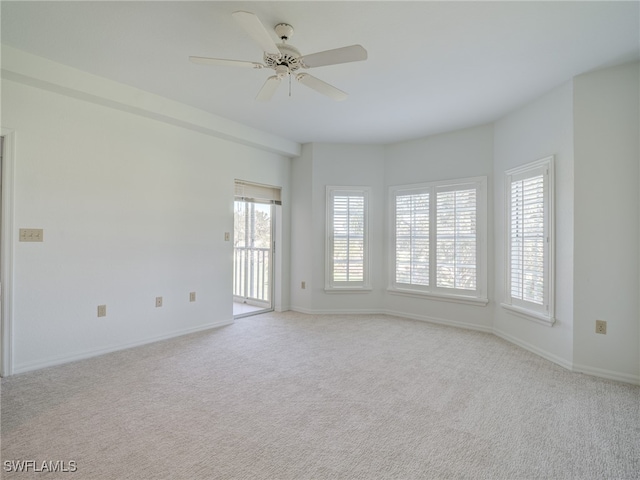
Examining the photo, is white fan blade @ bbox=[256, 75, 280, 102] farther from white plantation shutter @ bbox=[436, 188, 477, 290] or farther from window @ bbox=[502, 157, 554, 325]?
white plantation shutter @ bbox=[436, 188, 477, 290]

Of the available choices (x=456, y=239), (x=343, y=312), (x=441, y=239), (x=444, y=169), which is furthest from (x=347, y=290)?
(x=444, y=169)

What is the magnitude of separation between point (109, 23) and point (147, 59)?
1.62ft

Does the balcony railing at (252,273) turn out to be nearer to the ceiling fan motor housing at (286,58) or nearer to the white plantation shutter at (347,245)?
the white plantation shutter at (347,245)

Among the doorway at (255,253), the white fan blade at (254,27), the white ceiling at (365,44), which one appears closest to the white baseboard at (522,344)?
the doorway at (255,253)

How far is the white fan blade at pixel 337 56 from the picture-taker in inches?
84.4

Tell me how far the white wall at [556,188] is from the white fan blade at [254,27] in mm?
2891

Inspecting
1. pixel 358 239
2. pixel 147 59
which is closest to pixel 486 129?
pixel 358 239

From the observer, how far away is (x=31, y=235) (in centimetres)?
305

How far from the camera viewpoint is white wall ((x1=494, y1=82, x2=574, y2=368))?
10.6 feet

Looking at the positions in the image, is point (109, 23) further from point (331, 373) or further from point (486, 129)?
point (486, 129)

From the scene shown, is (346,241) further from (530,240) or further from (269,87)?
(269,87)

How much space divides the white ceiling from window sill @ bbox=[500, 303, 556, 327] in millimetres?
2307

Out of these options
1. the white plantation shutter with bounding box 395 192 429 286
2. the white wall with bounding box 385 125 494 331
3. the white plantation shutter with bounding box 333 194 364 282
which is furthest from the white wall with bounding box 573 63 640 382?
the white plantation shutter with bounding box 333 194 364 282

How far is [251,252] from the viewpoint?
20.9 feet
